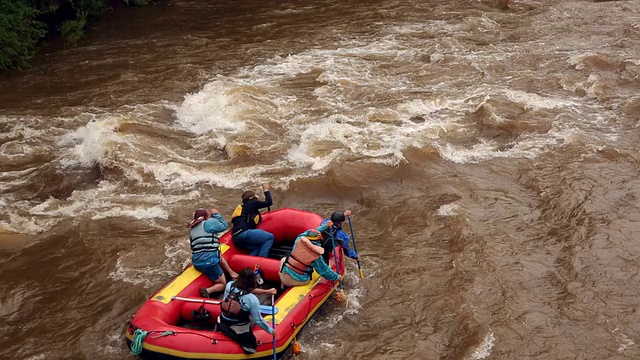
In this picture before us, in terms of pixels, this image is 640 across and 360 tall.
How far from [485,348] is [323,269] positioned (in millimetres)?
2076

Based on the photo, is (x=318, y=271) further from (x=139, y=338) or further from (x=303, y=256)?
(x=139, y=338)

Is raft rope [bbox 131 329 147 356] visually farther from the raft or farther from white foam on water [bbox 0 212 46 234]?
white foam on water [bbox 0 212 46 234]

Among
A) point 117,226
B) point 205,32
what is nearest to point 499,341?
point 117,226

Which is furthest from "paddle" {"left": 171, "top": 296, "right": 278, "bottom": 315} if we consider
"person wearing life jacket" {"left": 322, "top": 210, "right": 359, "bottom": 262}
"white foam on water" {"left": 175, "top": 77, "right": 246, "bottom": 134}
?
"white foam on water" {"left": 175, "top": 77, "right": 246, "bottom": 134}

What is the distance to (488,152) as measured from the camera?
440 inches

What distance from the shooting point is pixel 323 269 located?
7.31m

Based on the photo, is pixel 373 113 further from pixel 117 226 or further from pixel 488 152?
pixel 117 226

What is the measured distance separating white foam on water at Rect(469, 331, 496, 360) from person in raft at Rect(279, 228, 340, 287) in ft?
5.99

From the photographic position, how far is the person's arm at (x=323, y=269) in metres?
7.28

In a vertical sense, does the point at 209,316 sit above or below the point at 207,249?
below

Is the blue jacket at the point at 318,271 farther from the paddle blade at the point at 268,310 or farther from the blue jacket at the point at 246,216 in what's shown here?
the blue jacket at the point at 246,216

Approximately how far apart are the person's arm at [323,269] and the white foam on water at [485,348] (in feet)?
6.01

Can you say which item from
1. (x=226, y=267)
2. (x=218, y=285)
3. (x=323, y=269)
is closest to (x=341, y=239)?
(x=323, y=269)

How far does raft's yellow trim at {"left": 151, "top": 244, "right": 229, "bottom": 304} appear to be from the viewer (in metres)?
7.00
